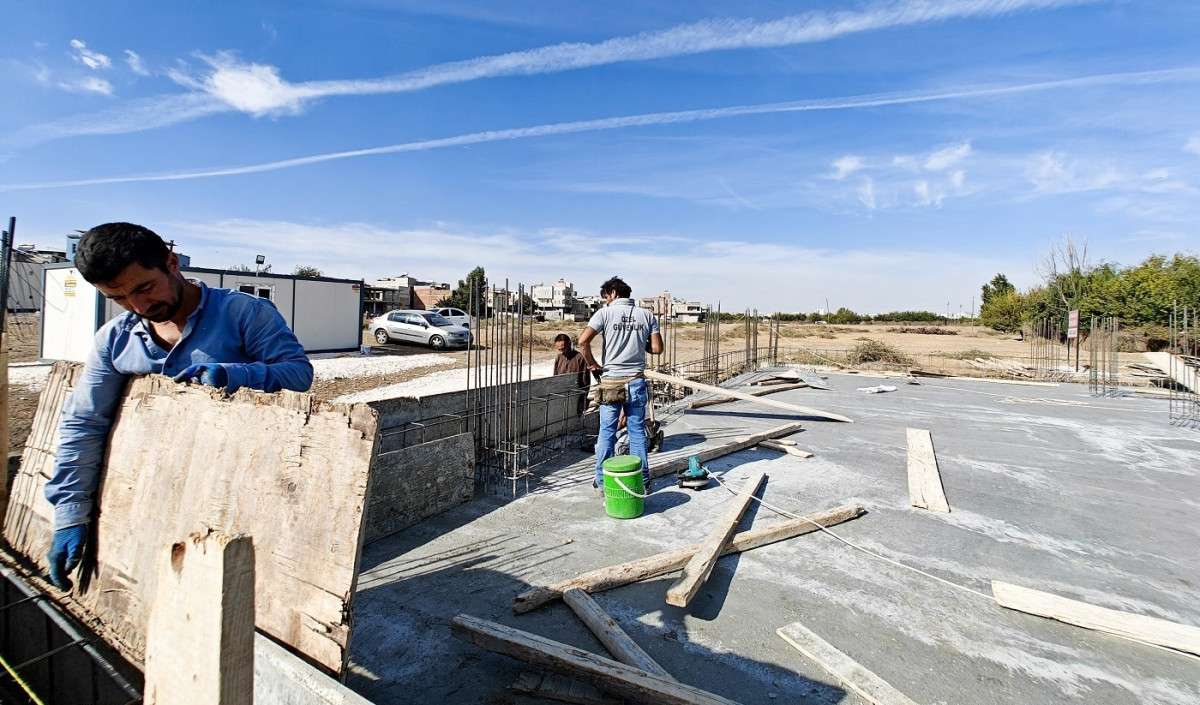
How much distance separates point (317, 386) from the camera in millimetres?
11688

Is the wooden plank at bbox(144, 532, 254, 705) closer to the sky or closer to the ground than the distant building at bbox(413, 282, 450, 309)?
closer to the ground

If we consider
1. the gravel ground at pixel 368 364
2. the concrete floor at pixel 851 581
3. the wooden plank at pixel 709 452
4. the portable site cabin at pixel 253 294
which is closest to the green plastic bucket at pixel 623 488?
the concrete floor at pixel 851 581

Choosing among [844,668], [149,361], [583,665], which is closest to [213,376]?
[149,361]

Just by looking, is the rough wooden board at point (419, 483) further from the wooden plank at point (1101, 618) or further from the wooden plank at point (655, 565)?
the wooden plank at point (1101, 618)

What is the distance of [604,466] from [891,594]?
2122 millimetres

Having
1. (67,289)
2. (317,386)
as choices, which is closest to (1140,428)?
(317,386)

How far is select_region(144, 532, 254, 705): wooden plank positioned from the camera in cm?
111

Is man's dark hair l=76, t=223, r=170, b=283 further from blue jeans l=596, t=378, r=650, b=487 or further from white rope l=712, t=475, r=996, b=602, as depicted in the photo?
white rope l=712, t=475, r=996, b=602

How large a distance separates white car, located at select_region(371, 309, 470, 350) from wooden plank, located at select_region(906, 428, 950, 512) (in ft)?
56.4

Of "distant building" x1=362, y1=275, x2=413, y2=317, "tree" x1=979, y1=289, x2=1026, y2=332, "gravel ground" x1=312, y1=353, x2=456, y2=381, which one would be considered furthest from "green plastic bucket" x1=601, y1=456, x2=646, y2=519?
"tree" x1=979, y1=289, x2=1026, y2=332

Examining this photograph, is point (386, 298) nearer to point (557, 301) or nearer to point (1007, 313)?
point (557, 301)

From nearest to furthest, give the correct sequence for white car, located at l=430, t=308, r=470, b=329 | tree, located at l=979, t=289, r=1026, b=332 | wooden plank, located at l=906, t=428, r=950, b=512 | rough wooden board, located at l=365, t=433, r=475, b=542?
rough wooden board, located at l=365, t=433, r=475, b=542 < wooden plank, located at l=906, t=428, r=950, b=512 < white car, located at l=430, t=308, r=470, b=329 < tree, located at l=979, t=289, r=1026, b=332

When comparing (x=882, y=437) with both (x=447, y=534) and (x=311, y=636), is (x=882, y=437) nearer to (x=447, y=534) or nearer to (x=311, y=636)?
(x=447, y=534)

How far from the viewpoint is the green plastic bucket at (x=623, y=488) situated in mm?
4320
